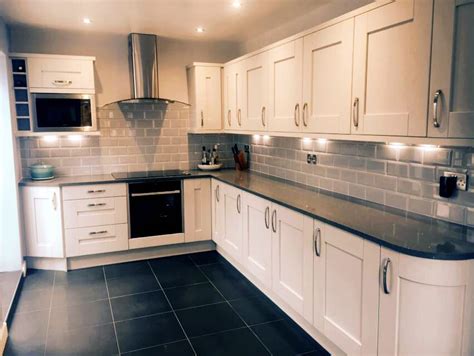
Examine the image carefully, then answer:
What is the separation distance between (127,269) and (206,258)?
0.84m

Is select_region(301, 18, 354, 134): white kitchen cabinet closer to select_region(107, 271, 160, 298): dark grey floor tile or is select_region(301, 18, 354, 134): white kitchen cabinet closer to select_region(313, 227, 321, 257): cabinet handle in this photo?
select_region(313, 227, 321, 257): cabinet handle

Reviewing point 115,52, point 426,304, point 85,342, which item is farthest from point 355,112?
point 115,52

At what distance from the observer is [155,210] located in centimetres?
430

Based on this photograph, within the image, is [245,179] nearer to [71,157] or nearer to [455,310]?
[71,157]

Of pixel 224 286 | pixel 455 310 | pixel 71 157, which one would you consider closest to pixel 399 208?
pixel 455 310

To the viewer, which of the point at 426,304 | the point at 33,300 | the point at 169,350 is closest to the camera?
the point at 426,304

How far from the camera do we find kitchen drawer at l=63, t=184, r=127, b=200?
13.1 ft

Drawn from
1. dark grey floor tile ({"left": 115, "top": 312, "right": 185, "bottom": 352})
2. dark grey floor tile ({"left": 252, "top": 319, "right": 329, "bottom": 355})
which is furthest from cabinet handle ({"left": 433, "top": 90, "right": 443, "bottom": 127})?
dark grey floor tile ({"left": 115, "top": 312, "right": 185, "bottom": 352})

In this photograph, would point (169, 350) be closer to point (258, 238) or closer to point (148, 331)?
point (148, 331)

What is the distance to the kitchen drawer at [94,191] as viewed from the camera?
3990mm

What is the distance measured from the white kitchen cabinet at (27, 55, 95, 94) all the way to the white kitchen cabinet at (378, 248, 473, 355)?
344 centimetres

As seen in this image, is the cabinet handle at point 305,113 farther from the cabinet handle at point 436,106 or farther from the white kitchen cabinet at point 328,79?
the cabinet handle at point 436,106

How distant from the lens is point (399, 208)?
2633 mm

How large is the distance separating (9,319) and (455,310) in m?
2.99
